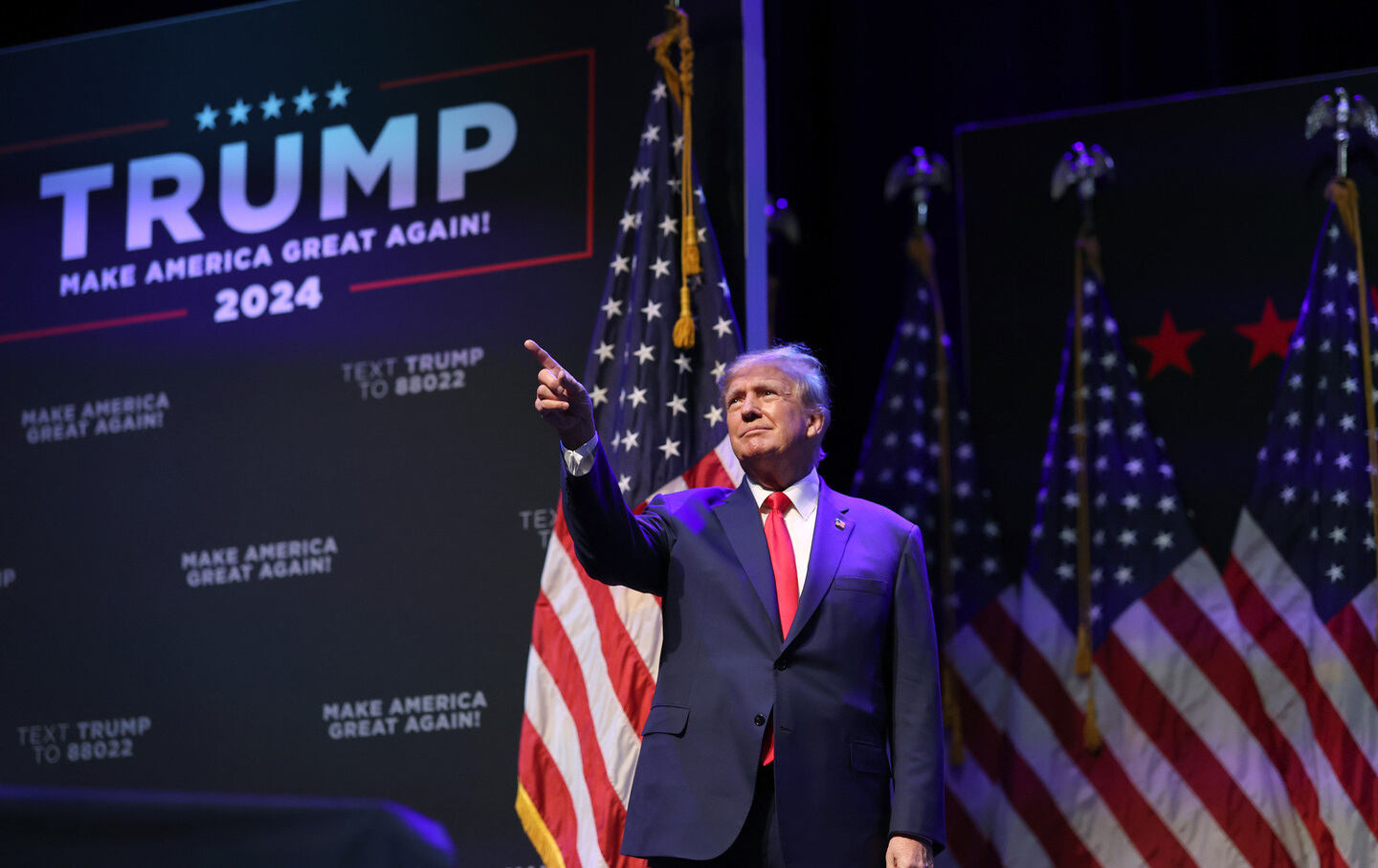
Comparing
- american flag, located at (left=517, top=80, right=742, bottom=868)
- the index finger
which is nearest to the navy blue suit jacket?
the index finger

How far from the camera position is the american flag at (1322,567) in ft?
12.8

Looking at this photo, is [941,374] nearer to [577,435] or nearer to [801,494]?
[801,494]

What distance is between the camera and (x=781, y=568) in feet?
8.80

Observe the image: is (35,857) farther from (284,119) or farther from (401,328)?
(284,119)

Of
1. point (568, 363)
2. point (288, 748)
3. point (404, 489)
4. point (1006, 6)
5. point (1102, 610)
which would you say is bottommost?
point (288, 748)

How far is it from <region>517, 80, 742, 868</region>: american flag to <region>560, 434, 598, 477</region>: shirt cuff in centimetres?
115

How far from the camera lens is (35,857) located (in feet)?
3.09

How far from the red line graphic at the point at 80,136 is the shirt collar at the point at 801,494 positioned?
2.55 metres

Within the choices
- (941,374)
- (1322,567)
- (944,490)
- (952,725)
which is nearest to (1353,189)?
(1322,567)

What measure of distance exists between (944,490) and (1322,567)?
3.42 ft

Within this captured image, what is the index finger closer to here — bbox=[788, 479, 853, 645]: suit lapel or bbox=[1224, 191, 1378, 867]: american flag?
bbox=[788, 479, 853, 645]: suit lapel

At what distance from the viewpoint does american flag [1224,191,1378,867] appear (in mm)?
3906

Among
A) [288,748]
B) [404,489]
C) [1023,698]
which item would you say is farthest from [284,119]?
[1023,698]

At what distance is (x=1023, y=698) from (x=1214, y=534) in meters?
0.68
